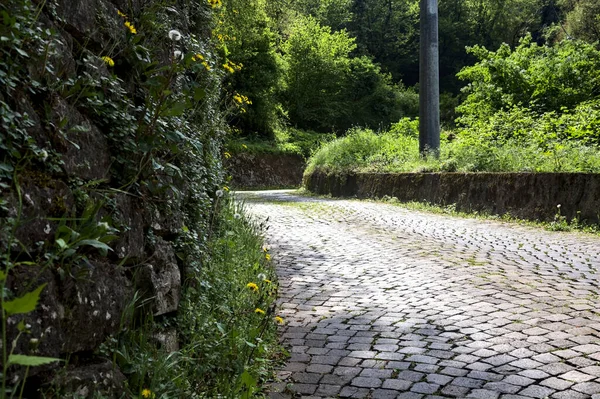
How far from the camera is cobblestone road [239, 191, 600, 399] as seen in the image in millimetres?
3328

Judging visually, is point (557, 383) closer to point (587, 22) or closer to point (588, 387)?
point (588, 387)

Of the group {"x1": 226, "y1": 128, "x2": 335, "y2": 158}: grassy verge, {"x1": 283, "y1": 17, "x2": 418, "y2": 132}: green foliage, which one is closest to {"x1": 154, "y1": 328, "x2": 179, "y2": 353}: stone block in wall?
{"x1": 226, "y1": 128, "x2": 335, "y2": 158}: grassy verge

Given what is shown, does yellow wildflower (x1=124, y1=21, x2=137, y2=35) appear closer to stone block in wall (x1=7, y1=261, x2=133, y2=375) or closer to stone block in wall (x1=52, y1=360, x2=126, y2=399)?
stone block in wall (x1=7, y1=261, x2=133, y2=375)

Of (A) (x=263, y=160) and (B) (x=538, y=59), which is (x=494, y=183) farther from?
(A) (x=263, y=160)

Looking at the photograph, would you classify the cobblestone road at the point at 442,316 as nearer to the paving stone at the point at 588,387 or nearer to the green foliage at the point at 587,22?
the paving stone at the point at 588,387

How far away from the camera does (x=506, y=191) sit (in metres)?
10.7

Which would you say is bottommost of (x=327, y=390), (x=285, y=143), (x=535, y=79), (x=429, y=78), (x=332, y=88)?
(x=327, y=390)

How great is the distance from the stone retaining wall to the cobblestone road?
0.93 m

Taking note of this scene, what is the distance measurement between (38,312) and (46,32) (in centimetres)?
119

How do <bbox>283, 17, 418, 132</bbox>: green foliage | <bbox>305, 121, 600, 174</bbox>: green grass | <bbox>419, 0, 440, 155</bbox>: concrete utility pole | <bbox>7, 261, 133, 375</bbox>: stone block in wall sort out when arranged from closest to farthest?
<bbox>7, 261, 133, 375</bbox>: stone block in wall → <bbox>305, 121, 600, 174</bbox>: green grass → <bbox>419, 0, 440, 155</bbox>: concrete utility pole → <bbox>283, 17, 418, 132</bbox>: green foliage

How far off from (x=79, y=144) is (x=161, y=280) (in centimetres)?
90

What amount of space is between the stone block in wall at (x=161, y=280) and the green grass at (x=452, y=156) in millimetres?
8334

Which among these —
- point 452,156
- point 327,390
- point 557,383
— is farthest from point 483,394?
point 452,156

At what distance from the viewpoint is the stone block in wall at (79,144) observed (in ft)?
7.93
